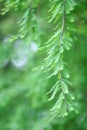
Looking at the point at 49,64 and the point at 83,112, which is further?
the point at 83,112

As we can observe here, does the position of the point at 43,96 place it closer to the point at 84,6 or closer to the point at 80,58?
the point at 80,58

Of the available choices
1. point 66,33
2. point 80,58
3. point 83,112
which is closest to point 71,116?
point 83,112

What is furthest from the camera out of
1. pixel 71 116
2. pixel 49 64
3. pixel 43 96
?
pixel 43 96

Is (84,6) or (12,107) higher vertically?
(12,107)

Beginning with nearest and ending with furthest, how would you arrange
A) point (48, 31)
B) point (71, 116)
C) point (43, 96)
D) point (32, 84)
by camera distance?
point (71, 116) < point (43, 96) < point (32, 84) < point (48, 31)

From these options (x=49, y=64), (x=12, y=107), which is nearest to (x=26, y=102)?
(x=12, y=107)

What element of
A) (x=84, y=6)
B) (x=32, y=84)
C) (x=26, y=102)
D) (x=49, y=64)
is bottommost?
(x=49, y=64)

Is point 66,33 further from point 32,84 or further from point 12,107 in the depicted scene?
point 12,107
